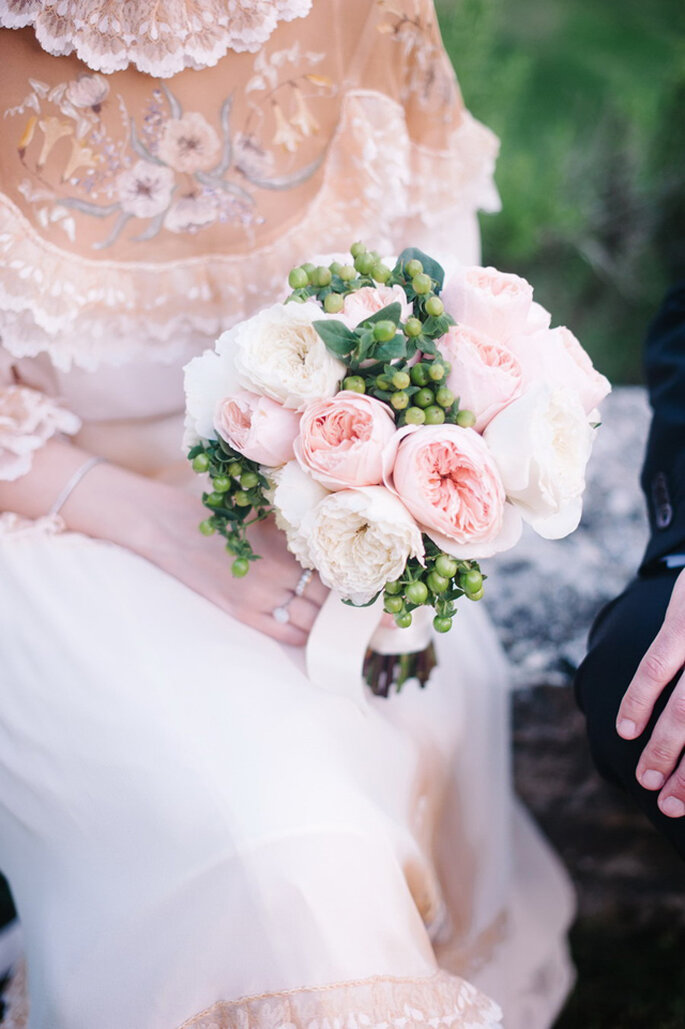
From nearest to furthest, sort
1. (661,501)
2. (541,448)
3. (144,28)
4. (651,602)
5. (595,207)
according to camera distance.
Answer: (541,448) < (144,28) < (651,602) < (661,501) < (595,207)

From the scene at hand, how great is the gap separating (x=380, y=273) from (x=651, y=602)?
2.02ft

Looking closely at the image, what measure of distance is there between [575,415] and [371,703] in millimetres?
626

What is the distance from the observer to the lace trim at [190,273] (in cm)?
114

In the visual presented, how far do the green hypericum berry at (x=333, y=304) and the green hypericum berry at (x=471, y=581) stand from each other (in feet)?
1.08

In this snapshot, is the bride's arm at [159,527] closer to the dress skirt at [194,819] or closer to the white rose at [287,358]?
the dress skirt at [194,819]

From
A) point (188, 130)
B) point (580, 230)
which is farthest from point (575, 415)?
point (580, 230)

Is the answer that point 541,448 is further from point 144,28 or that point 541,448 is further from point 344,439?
point 144,28

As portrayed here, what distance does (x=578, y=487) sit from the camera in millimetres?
881

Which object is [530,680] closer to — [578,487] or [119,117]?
[578,487]

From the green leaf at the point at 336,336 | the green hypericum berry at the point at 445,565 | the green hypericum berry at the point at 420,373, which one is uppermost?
the green leaf at the point at 336,336

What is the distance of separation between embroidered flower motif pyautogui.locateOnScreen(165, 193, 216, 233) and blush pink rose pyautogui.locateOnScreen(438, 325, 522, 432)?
501 millimetres

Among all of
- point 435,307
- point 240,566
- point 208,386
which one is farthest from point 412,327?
point 240,566

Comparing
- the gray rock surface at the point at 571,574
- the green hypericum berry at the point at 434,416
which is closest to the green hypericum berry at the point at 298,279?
the green hypericum berry at the point at 434,416

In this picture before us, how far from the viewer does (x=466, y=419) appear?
86cm
